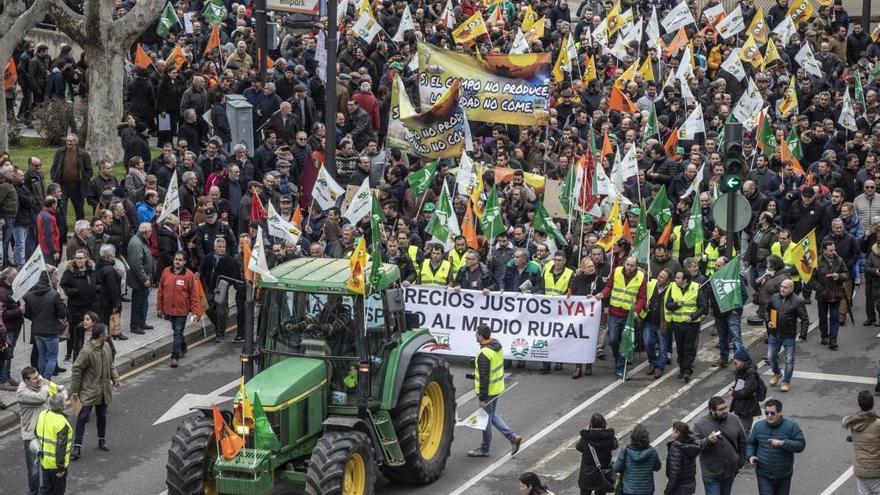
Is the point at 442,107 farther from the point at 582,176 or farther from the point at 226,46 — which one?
the point at 226,46

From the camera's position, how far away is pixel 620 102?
104 feet

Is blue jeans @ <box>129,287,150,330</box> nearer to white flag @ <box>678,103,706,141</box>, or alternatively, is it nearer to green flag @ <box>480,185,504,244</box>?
green flag @ <box>480,185,504,244</box>

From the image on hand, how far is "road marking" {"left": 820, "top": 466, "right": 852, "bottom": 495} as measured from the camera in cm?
1819

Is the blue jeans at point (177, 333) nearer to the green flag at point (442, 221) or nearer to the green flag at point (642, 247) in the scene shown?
the green flag at point (442, 221)

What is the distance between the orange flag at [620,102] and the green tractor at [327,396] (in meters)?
14.6

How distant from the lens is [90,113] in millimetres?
31844

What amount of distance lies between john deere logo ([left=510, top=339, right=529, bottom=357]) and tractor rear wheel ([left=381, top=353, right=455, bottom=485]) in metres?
4.04

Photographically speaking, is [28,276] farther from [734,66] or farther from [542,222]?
[734,66]

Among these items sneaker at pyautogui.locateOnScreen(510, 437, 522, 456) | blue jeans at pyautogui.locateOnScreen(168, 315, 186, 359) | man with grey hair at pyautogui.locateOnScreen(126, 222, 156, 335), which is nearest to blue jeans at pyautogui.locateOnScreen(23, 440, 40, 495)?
blue jeans at pyautogui.locateOnScreen(168, 315, 186, 359)

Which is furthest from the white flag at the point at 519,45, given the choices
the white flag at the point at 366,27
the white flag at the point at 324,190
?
the white flag at the point at 324,190

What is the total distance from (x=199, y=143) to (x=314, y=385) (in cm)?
1407

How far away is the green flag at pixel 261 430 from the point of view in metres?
15.7

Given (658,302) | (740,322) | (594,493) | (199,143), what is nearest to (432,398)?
(594,493)

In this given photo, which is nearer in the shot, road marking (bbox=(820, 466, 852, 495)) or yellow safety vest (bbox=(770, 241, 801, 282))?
road marking (bbox=(820, 466, 852, 495))
